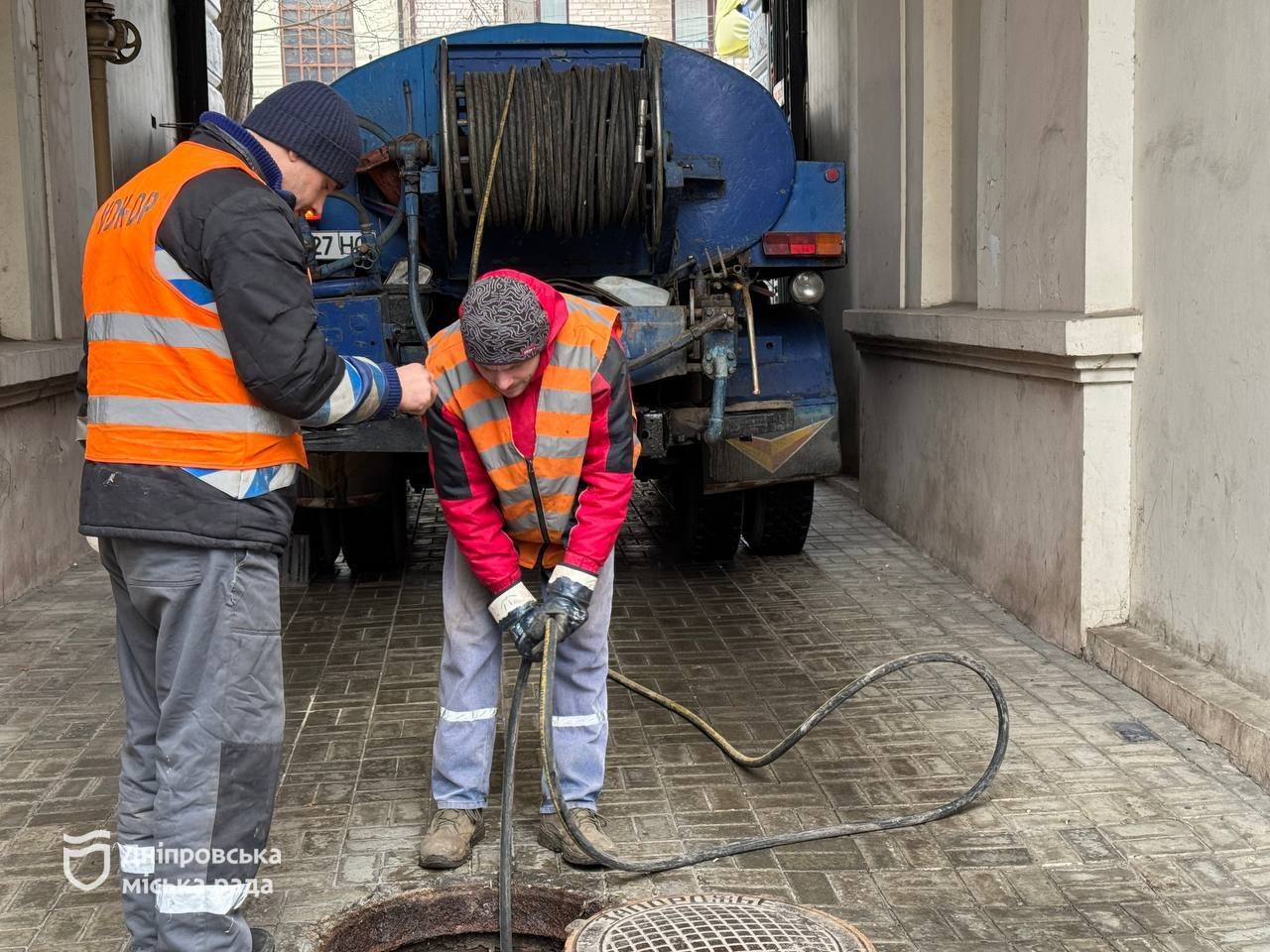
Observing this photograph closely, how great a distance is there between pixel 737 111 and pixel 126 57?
18.5 ft

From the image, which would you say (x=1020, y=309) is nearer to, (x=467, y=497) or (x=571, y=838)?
(x=467, y=497)

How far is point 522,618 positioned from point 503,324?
774 mm

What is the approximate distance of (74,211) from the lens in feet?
27.6

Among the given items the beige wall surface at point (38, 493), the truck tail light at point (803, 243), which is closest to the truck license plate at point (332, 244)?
the beige wall surface at point (38, 493)

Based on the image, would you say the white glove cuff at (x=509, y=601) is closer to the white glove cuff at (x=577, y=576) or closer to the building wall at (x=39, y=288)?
the white glove cuff at (x=577, y=576)

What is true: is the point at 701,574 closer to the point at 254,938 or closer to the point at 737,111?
the point at 737,111

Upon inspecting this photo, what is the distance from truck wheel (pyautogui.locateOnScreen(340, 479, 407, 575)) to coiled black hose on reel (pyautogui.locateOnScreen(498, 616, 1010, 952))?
3.09 metres

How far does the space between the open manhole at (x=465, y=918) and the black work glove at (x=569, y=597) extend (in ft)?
2.20

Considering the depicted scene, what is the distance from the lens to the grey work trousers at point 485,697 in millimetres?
3832

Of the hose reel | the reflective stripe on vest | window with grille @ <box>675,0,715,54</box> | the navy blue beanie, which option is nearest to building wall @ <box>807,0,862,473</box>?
the hose reel

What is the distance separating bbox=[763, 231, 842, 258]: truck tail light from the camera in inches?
271

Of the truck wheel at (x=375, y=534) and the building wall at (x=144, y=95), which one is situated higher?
the building wall at (x=144, y=95)

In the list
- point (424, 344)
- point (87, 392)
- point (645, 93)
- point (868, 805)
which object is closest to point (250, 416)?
point (87, 392)

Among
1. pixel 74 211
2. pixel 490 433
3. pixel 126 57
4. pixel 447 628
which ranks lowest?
pixel 447 628
